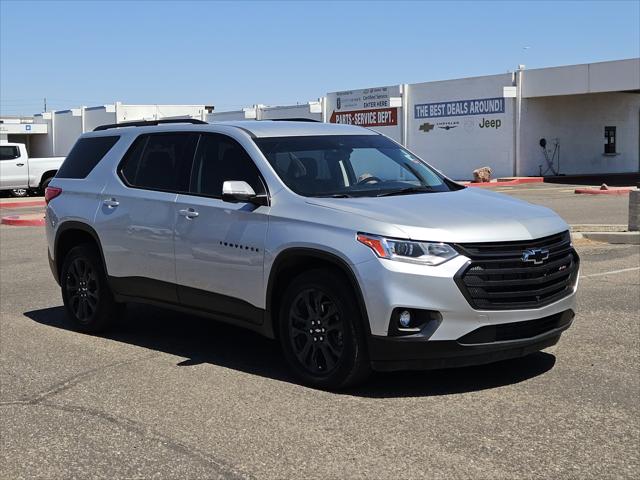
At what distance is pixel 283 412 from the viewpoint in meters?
5.50

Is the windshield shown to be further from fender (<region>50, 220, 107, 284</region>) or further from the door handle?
fender (<region>50, 220, 107, 284</region>)

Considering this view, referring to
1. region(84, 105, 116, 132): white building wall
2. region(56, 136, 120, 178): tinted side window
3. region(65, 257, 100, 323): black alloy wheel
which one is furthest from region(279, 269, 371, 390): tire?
region(84, 105, 116, 132): white building wall

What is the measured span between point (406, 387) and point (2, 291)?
6.50 metres

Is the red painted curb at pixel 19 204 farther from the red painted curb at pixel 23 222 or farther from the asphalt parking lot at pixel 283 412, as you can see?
the asphalt parking lot at pixel 283 412

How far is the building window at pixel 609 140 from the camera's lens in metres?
41.5

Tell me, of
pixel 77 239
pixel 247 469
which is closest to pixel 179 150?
pixel 77 239

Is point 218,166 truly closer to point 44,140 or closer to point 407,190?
point 407,190

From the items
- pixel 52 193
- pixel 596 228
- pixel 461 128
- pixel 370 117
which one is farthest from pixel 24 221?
pixel 370 117

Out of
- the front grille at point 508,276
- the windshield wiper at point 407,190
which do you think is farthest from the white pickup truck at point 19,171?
the front grille at point 508,276

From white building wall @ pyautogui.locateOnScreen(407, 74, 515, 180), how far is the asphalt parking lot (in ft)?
98.8

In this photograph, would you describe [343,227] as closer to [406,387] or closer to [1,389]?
[406,387]

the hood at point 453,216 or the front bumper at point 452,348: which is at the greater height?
the hood at point 453,216

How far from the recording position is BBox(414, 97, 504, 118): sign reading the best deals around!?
37.5 metres

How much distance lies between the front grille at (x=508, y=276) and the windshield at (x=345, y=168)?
1.14m
